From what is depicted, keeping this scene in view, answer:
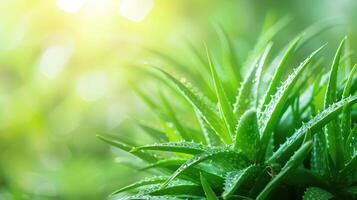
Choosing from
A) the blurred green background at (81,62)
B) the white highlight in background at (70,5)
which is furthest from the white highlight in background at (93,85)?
the white highlight in background at (70,5)

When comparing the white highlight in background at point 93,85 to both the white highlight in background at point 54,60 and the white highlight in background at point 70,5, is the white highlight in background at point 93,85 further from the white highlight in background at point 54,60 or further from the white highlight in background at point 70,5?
the white highlight in background at point 70,5

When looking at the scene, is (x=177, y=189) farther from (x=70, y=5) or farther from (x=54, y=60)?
(x=70, y=5)

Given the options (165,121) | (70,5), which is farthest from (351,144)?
(70,5)

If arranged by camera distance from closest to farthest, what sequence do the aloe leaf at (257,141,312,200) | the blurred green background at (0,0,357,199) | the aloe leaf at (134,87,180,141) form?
the aloe leaf at (257,141,312,200)
the aloe leaf at (134,87,180,141)
the blurred green background at (0,0,357,199)

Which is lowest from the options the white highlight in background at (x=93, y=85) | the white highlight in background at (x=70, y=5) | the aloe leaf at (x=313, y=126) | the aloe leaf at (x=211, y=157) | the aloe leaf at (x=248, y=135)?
the aloe leaf at (x=313, y=126)

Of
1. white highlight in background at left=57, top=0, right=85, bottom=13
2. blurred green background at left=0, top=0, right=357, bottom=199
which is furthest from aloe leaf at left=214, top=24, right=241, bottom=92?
white highlight in background at left=57, top=0, right=85, bottom=13

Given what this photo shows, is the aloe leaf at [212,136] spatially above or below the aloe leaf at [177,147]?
above

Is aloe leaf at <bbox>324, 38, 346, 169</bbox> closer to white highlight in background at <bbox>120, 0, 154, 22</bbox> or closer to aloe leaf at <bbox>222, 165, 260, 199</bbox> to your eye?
aloe leaf at <bbox>222, 165, 260, 199</bbox>
